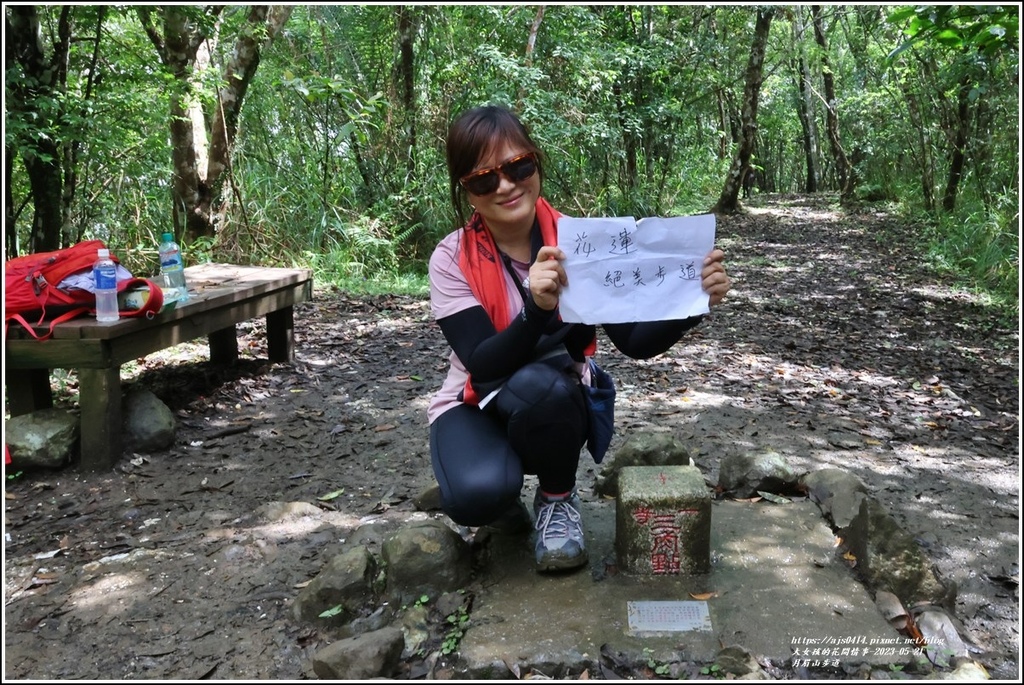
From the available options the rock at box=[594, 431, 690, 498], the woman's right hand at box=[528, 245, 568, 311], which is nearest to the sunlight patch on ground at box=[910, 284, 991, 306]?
the rock at box=[594, 431, 690, 498]

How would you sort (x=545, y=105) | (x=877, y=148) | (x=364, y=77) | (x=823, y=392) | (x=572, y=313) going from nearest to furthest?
(x=572, y=313)
(x=823, y=392)
(x=545, y=105)
(x=364, y=77)
(x=877, y=148)

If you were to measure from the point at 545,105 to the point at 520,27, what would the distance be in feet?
3.42

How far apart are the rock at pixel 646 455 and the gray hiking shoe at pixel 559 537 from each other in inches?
24.2

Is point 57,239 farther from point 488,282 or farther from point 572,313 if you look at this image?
point 572,313

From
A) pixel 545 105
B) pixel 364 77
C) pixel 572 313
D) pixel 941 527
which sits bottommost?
pixel 941 527

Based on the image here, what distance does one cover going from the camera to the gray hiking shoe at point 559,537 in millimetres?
2230

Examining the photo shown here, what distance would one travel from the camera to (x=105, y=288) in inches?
129

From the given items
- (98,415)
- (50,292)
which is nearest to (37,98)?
(50,292)

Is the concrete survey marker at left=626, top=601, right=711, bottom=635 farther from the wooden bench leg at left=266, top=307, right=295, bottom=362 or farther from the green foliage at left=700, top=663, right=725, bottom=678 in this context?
the wooden bench leg at left=266, top=307, right=295, bottom=362

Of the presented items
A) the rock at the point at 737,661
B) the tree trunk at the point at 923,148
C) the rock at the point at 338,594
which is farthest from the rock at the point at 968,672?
the tree trunk at the point at 923,148

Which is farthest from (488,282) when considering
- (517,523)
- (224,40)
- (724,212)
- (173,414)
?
(724,212)

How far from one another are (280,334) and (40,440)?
1.81 meters

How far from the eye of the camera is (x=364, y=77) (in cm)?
916

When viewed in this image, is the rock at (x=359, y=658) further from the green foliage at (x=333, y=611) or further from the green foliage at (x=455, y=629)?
the green foliage at (x=333, y=611)
